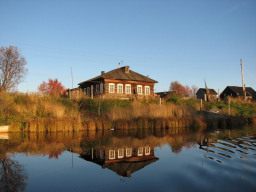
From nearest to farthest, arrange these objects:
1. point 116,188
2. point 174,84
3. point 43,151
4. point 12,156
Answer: point 116,188
point 12,156
point 43,151
point 174,84

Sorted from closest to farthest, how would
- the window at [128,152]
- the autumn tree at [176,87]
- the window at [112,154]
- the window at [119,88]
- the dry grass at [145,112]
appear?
the window at [112,154], the window at [128,152], the dry grass at [145,112], the window at [119,88], the autumn tree at [176,87]

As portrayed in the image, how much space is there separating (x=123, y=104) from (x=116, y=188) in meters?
18.2

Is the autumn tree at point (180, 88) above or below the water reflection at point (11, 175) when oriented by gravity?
above

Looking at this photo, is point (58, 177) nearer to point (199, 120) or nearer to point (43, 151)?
point (43, 151)

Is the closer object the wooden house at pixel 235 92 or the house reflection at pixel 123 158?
the house reflection at pixel 123 158

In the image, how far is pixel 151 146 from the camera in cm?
901

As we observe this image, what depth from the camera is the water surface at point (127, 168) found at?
4.52m

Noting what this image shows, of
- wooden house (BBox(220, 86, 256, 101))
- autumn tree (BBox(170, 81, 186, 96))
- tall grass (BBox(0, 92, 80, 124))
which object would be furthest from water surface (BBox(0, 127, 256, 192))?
autumn tree (BBox(170, 81, 186, 96))

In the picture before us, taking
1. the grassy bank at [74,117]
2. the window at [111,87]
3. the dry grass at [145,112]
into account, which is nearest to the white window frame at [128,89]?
the window at [111,87]

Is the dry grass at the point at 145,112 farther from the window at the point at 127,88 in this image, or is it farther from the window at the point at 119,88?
the window at the point at 127,88

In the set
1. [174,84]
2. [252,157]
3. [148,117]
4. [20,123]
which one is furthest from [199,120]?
[174,84]

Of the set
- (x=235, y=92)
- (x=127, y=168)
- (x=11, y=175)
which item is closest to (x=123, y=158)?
(x=127, y=168)

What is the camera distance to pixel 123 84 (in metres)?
34.5

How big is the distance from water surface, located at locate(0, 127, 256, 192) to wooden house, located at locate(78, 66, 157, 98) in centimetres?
2411
